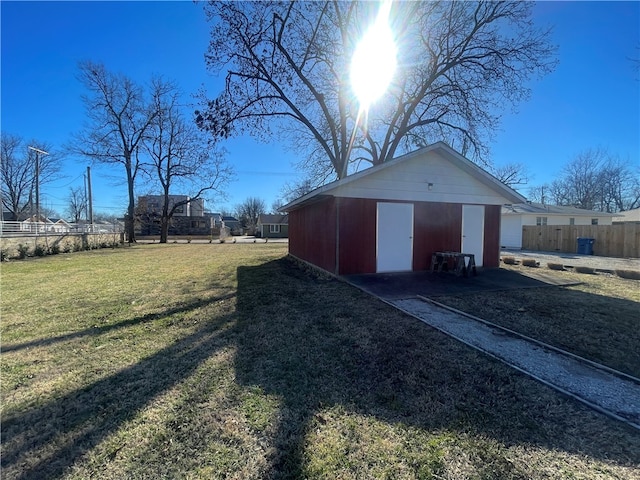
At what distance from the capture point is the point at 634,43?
6.38 meters

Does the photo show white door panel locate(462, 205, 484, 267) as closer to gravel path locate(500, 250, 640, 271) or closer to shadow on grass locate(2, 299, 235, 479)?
gravel path locate(500, 250, 640, 271)

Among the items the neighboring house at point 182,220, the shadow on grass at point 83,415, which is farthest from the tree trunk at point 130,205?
the shadow on grass at point 83,415

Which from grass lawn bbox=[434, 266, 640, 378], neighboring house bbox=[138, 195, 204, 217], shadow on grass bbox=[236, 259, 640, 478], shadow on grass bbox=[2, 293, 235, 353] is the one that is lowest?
shadow on grass bbox=[2, 293, 235, 353]

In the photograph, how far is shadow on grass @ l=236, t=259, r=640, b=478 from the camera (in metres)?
2.01

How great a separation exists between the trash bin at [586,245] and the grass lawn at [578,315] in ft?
36.1

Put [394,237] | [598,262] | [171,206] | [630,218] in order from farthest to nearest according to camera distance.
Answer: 1. [171,206]
2. [630,218]
3. [598,262]
4. [394,237]

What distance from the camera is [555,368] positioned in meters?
3.05

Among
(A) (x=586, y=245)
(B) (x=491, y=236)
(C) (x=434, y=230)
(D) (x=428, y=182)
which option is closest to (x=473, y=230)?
(B) (x=491, y=236)

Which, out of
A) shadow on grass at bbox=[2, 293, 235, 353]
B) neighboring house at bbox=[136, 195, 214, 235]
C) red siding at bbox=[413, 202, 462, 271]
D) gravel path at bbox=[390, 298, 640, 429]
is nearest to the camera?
gravel path at bbox=[390, 298, 640, 429]

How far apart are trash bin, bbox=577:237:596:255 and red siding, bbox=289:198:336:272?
1567 centimetres

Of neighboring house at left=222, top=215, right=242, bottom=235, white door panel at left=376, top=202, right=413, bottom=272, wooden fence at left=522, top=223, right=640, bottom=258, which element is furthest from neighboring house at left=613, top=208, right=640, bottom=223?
neighboring house at left=222, top=215, right=242, bottom=235

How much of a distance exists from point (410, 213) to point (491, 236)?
126 inches

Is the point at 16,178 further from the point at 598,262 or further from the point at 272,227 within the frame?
the point at 598,262

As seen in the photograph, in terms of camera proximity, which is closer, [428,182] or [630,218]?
[428,182]
